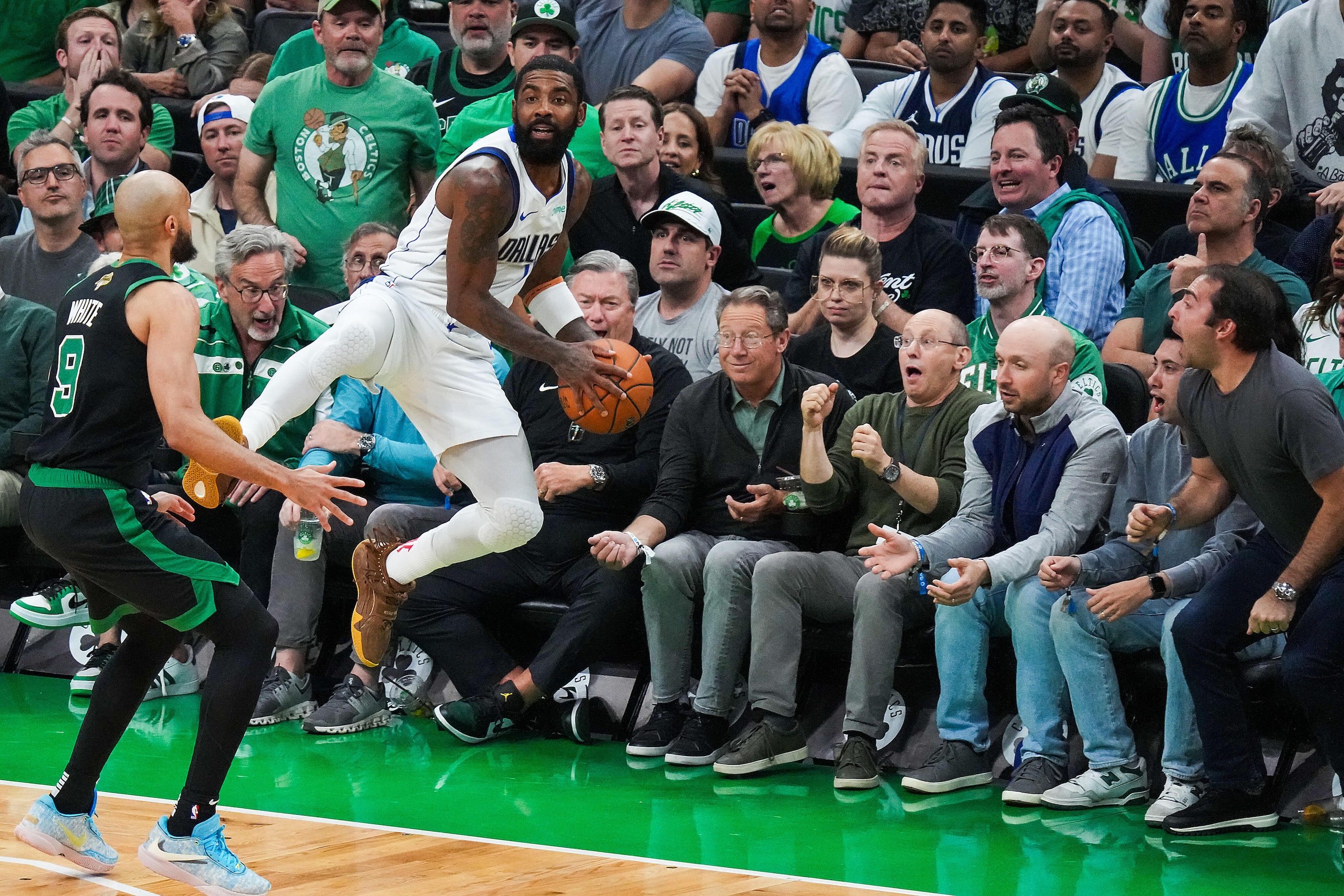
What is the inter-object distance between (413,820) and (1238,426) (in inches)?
112

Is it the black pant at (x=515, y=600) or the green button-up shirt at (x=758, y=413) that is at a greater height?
the green button-up shirt at (x=758, y=413)

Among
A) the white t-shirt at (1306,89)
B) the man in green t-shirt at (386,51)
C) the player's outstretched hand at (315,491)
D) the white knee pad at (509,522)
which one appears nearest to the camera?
the player's outstretched hand at (315,491)

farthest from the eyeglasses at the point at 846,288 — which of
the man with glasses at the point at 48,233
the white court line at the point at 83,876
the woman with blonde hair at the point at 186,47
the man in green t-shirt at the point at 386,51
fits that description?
the woman with blonde hair at the point at 186,47

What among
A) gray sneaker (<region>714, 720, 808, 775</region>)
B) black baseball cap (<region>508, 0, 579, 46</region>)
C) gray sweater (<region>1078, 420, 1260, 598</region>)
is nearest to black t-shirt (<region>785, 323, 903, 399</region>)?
gray sweater (<region>1078, 420, 1260, 598</region>)

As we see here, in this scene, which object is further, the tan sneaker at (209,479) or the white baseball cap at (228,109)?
the white baseball cap at (228,109)

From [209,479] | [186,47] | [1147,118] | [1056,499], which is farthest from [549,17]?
[209,479]

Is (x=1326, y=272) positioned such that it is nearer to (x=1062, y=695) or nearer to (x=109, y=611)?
(x=1062, y=695)

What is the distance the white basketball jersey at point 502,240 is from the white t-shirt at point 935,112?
2.94 m

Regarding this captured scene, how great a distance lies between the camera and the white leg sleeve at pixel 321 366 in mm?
4934

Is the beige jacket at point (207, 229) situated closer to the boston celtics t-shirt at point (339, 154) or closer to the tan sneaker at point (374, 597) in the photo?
the boston celtics t-shirt at point (339, 154)

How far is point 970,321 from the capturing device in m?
6.83

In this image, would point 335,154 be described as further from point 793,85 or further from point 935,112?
point 935,112

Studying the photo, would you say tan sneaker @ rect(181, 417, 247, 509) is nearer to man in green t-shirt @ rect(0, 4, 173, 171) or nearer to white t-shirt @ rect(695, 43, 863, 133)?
white t-shirt @ rect(695, 43, 863, 133)

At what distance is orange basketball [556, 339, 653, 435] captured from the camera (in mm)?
5199
